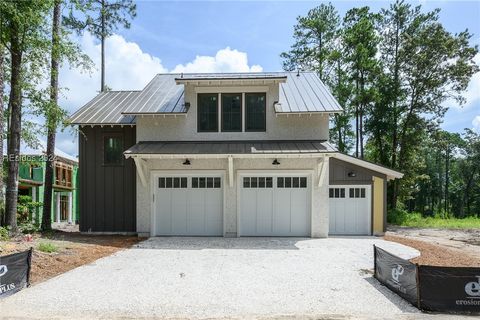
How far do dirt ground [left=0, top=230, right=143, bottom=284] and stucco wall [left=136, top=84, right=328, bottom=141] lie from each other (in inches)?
165

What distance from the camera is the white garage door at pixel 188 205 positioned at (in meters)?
13.3

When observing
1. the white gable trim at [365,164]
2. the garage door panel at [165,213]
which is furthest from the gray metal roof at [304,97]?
Answer: the garage door panel at [165,213]

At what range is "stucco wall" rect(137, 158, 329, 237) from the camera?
13047 mm

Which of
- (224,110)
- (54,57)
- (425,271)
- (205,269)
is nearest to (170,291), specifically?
(205,269)

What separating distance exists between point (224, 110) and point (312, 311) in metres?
9.55

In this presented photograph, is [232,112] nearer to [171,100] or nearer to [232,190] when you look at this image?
[171,100]

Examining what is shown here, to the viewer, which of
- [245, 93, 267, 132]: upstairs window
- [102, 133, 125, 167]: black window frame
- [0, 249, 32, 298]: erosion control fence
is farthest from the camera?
[102, 133, 125, 167]: black window frame

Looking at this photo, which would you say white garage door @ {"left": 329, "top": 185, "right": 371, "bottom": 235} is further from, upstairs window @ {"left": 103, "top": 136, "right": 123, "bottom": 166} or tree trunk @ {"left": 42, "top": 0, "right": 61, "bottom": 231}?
tree trunk @ {"left": 42, "top": 0, "right": 61, "bottom": 231}

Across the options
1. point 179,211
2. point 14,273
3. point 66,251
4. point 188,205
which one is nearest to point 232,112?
point 188,205

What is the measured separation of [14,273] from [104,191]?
811cm

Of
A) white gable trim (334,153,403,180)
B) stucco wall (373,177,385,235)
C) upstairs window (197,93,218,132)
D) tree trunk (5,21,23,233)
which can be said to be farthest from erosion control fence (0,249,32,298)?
stucco wall (373,177,385,235)

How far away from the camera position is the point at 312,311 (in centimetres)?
550

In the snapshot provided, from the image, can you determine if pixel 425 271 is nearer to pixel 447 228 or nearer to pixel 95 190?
pixel 95 190

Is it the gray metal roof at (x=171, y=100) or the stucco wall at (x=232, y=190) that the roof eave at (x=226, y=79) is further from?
the stucco wall at (x=232, y=190)
